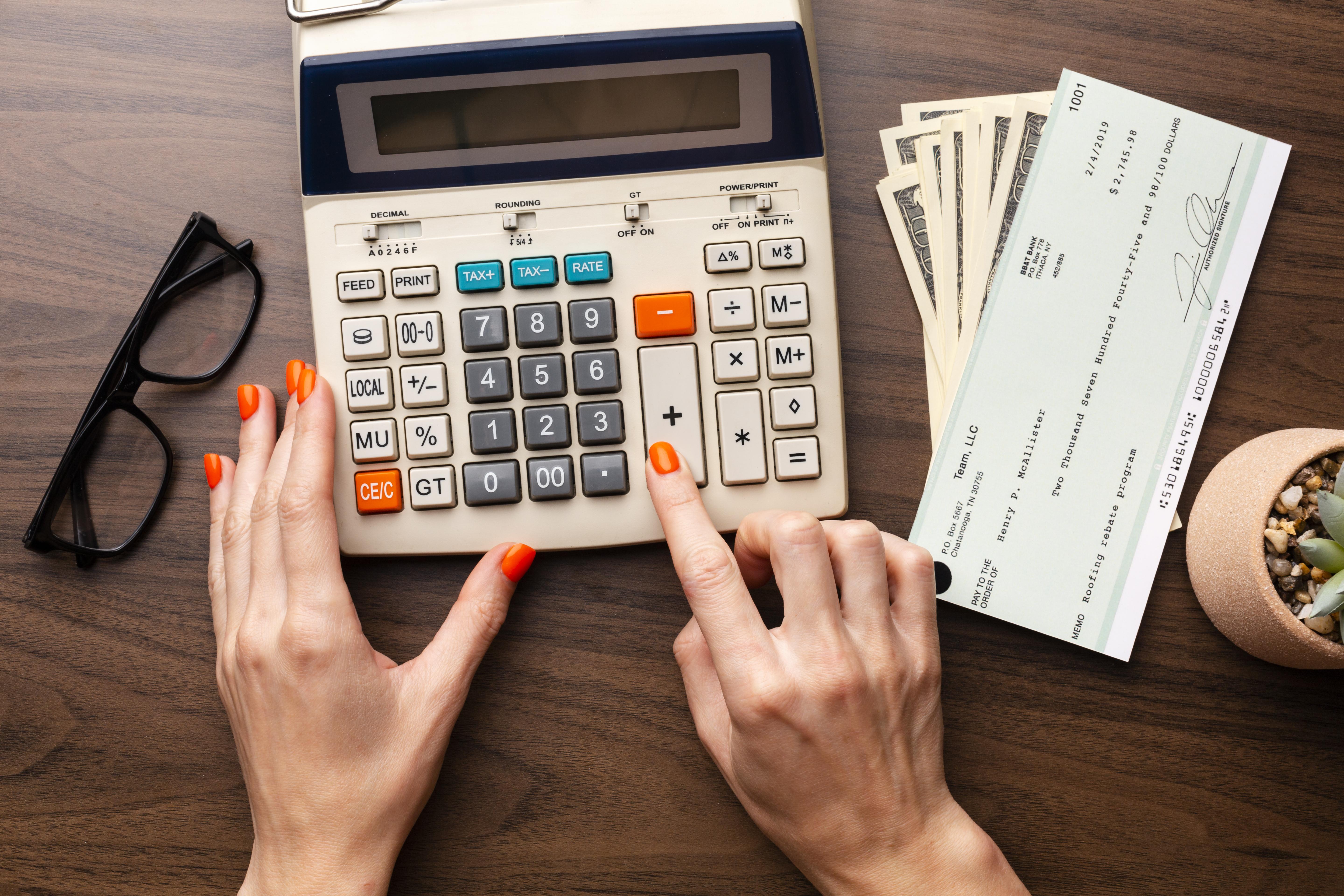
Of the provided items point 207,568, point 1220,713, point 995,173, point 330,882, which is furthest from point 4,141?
point 1220,713

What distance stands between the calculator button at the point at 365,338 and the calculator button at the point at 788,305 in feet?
1.01

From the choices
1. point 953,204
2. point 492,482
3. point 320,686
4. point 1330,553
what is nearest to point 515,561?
point 492,482

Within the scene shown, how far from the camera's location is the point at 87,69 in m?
0.69

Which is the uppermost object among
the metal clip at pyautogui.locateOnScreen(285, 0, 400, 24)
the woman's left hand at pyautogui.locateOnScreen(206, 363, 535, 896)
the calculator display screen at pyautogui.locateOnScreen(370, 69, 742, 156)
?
the metal clip at pyautogui.locateOnScreen(285, 0, 400, 24)

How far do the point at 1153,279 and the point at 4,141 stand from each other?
1008 mm

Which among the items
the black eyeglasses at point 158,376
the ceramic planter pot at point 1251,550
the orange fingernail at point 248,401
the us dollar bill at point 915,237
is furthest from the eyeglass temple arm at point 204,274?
the ceramic planter pot at point 1251,550

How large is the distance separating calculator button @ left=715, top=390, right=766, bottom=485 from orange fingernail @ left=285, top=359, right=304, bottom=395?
1.17ft

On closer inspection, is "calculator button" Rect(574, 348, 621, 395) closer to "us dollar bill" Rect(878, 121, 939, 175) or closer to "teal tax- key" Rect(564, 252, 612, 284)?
"teal tax- key" Rect(564, 252, 612, 284)

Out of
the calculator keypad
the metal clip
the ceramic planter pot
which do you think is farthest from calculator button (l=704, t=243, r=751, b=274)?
the ceramic planter pot

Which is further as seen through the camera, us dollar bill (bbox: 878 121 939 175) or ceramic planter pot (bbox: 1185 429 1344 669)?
us dollar bill (bbox: 878 121 939 175)

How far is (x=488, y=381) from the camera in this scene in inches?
24.6

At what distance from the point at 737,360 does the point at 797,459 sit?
92 millimetres

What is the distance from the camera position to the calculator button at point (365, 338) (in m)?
0.62

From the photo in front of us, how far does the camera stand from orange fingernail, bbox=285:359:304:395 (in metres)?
0.67
